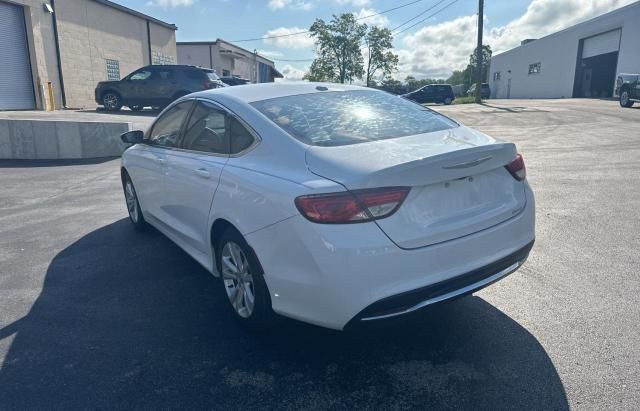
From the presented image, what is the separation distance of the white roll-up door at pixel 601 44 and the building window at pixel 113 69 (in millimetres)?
34069

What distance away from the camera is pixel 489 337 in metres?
3.07

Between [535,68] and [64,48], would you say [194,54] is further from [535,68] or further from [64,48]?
[535,68]

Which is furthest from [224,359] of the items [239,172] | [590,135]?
[590,135]

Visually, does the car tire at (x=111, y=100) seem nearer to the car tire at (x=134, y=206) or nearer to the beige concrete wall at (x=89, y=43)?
the beige concrete wall at (x=89, y=43)

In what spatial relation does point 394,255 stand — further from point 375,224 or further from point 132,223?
point 132,223

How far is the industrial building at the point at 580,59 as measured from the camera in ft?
109

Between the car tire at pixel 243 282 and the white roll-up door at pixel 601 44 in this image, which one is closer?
the car tire at pixel 243 282

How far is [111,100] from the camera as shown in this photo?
2044cm

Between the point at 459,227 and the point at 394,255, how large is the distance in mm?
461

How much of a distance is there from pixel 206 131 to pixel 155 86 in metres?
17.8

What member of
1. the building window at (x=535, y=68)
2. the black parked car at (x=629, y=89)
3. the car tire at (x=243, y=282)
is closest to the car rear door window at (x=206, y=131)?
the car tire at (x=243, y=282)

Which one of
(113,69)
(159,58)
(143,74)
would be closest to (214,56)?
(159,58)

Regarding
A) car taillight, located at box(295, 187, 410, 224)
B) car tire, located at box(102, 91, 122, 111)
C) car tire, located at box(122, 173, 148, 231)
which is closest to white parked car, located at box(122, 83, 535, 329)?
car taillight, located at box(295, 187, 410, 224)

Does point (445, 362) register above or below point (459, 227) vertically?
below
